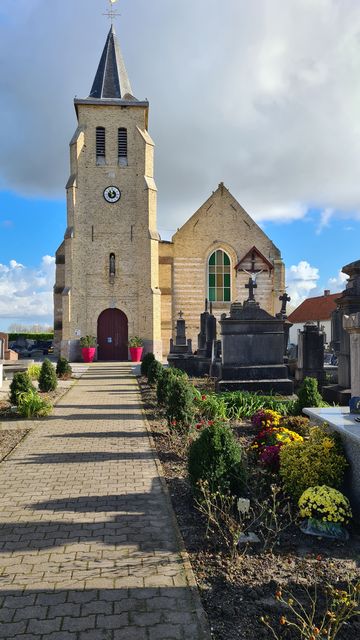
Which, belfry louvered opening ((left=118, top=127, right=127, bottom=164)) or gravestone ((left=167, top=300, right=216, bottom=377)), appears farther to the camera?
belfry louvered opening ((left=118, top=127, right=127, bottom=164))

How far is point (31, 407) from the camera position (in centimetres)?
1031

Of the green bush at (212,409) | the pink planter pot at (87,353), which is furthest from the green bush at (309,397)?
the pink planter pot at (87,353)

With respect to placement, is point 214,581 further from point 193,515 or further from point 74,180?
point 74,180

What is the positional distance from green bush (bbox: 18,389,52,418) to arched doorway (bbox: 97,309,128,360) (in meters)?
19.3

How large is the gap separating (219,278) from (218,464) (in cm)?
2804

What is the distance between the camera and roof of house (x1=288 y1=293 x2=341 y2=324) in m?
46.6

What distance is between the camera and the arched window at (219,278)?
32344 mm

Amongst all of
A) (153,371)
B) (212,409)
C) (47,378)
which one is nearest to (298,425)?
(212,409)

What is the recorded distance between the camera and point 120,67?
31875 mm

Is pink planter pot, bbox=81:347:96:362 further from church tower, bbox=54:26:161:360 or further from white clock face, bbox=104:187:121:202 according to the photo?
white clock face, bbox=104:187:121:202

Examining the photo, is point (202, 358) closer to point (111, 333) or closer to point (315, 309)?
point (111, 333)

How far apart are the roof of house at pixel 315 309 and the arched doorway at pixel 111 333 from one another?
73.5 ft

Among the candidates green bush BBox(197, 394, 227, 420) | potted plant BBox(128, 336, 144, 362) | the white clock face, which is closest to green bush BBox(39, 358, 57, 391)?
green bush BBox(197, 394, 227, 420)

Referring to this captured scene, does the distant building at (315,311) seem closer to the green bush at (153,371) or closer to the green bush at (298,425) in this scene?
the green bush at (153,371)
